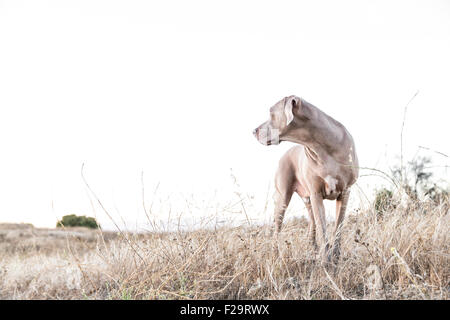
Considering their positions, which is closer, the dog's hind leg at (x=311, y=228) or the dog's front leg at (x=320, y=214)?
the dog's front leg at (x=320, y=214)

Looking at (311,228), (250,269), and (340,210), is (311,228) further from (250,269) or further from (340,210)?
(250,269)

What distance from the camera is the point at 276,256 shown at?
3262 millimetres

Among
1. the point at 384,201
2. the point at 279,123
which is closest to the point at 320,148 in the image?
the point at 279,123

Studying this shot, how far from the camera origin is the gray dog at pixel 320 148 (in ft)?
11.2

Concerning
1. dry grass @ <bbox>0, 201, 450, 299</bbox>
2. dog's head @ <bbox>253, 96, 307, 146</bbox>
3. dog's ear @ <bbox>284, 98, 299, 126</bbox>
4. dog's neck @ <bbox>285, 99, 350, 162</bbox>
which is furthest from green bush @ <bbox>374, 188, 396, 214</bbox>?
dog's ear @ <bbox>284, 98, 299, 126</bbox>

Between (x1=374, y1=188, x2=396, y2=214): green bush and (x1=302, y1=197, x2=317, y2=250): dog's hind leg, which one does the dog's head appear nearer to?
(x1=302, y1=197, x2=317, y2=250): dog's hind leg

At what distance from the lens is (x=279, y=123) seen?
3.42m

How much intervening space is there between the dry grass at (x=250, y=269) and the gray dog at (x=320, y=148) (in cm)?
28

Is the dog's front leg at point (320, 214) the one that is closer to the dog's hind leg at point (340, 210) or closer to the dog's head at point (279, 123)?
the dog's hind leg at point (340, 210)

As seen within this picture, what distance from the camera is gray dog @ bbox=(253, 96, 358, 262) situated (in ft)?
11.2

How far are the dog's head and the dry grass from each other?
2.98 ft

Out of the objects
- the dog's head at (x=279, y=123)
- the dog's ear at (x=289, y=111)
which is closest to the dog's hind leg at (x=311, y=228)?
the dog's head at (x=279, y=123)
